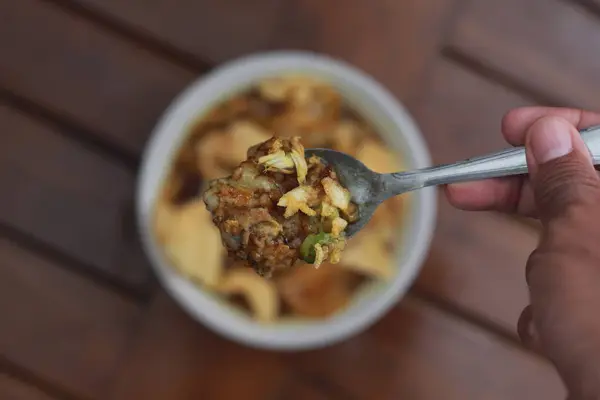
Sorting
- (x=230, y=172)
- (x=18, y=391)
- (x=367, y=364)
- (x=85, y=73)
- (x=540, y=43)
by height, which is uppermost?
(x=540, y=43)

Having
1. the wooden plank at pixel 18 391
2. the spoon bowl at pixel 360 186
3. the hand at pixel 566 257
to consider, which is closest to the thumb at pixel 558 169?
the hand at pixel 566 257

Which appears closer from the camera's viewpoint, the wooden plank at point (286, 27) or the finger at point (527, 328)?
the finger at point (527, 328)

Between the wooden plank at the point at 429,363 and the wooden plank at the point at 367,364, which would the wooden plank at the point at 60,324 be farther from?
the wooden plank at the point at 429,363

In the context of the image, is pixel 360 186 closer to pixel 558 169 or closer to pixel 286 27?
pixel 558 169

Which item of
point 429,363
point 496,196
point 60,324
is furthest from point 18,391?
point 496,196

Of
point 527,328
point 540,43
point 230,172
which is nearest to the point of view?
point 527,328

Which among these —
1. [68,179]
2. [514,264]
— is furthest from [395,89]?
[68,179]
